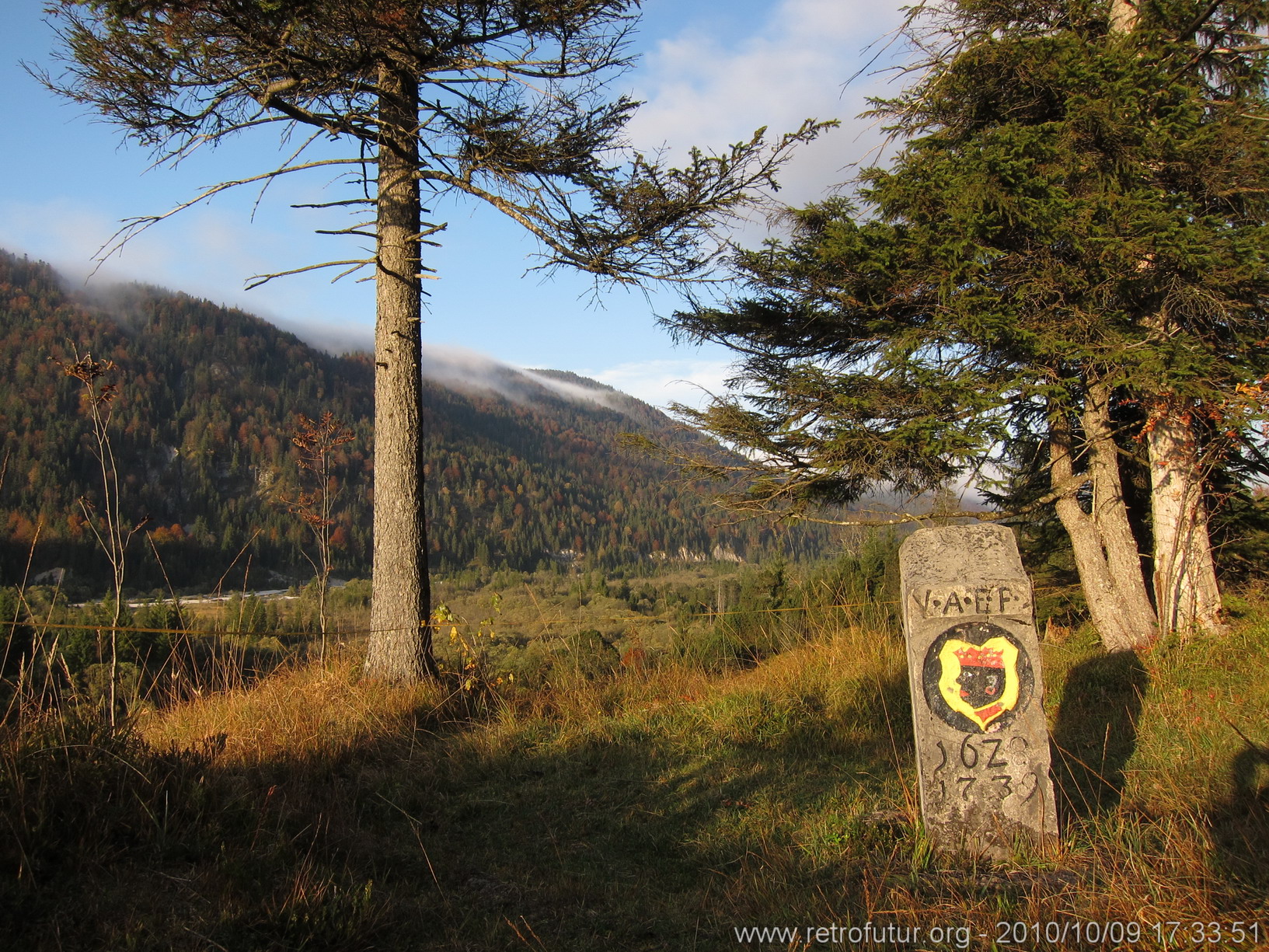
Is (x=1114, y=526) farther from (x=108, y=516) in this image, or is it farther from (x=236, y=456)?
(x=236, y=456)

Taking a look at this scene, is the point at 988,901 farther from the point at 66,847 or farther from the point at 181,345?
the point at 181,345

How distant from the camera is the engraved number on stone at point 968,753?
3619mm

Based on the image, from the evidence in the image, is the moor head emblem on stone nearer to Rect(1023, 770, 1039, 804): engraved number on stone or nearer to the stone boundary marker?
the stone boundary marker

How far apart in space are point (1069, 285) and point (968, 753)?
545cm

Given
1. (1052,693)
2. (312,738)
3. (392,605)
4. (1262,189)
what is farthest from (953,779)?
(1262,189)

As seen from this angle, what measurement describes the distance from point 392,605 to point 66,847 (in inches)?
140

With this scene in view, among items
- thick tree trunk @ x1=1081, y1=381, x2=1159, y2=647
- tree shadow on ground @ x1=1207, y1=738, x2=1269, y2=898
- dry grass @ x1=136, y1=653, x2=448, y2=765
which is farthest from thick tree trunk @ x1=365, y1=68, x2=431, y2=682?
thick tree trunk @ x1=1081, y1=381, x2=1159, y2=647

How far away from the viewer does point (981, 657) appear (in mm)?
3709

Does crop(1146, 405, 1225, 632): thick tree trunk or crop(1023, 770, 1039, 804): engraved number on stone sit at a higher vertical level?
crop(1146, 405, 1225, 632): thick tree trunk

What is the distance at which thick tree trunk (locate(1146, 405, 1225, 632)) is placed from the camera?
24.7 ft

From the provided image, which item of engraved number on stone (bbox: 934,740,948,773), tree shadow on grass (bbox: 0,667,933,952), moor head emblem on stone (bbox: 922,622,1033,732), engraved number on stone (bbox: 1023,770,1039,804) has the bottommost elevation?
tree shadow on grass (bbox: 0,667,933,952)

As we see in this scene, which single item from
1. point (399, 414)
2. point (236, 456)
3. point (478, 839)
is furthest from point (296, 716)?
point (236, 456)

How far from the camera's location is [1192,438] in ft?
24.9
